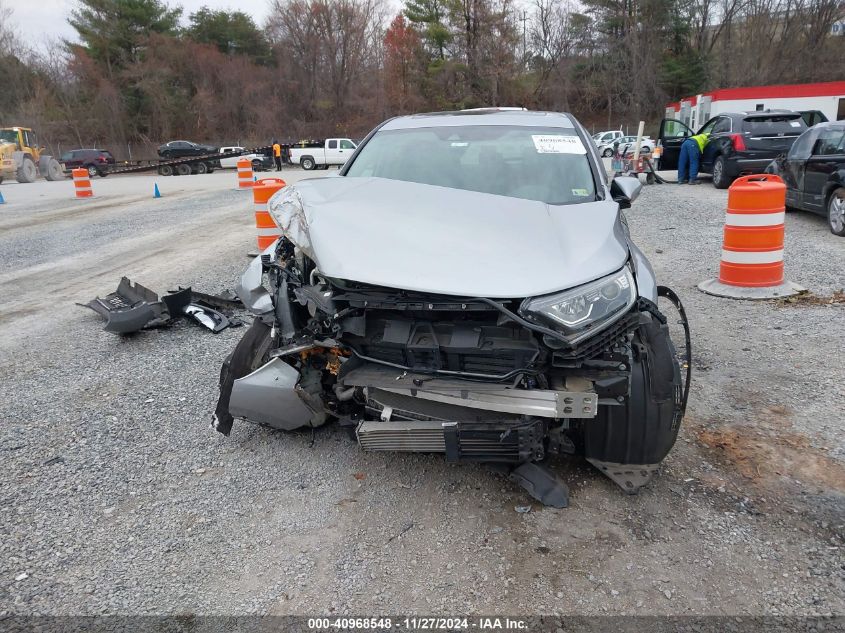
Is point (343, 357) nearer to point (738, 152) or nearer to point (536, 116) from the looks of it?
point (536, 116)

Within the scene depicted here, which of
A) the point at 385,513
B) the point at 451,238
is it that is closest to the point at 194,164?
Result: the point at 451,238

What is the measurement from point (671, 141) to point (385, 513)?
16.6 m

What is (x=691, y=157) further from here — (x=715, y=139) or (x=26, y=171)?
(x=26, y=171)

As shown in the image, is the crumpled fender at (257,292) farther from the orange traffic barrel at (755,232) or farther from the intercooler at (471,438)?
the orange traffic barrel at (755,232)

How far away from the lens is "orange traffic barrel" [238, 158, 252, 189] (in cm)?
Answer: 1913

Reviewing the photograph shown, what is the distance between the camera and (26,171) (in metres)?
29.1

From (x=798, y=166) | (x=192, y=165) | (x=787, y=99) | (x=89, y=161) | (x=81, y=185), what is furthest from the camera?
(x=89, y=161)

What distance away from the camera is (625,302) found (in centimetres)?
256

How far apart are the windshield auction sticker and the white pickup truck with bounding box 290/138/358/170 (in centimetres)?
3023

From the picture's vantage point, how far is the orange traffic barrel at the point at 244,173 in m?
19.1

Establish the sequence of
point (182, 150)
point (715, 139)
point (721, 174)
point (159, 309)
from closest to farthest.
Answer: point (159, 309) → point (721, 174) → point (715, 139) → point (182, 150)

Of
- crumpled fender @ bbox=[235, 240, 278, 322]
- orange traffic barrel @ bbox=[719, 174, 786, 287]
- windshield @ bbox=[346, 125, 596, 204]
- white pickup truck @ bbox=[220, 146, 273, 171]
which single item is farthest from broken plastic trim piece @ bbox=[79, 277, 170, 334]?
white pickup truck @ bbox=[220, 146, 273, 171]

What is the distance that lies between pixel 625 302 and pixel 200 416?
2894mm

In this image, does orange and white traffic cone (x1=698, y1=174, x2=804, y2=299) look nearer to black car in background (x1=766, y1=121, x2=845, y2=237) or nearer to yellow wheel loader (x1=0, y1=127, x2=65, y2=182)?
black car in background (x1=766, y1=121, x2=845, y2=237)
